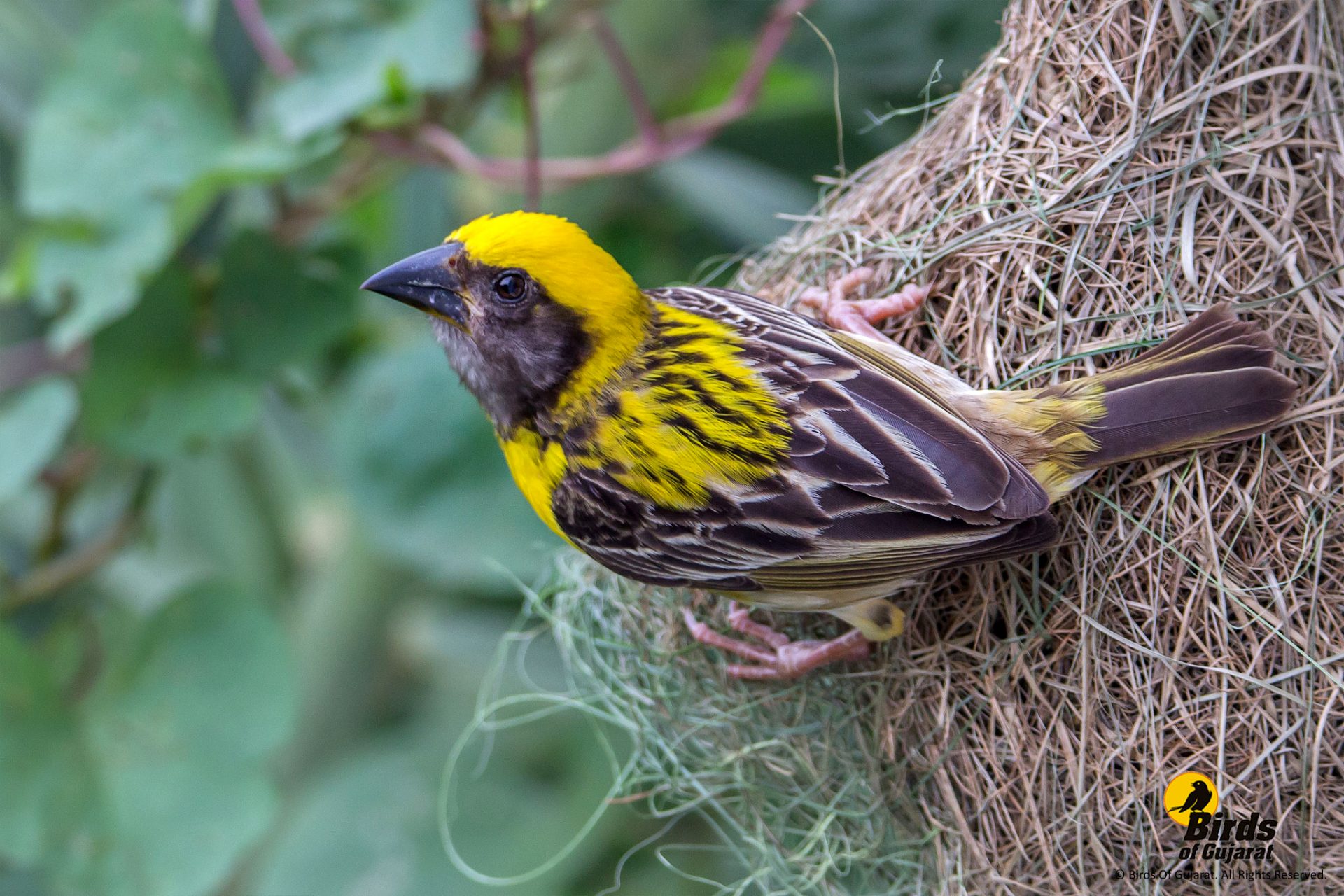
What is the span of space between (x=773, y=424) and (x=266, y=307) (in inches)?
62.3

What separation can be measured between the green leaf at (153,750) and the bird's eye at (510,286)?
143 cm

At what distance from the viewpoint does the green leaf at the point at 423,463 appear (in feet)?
8.78

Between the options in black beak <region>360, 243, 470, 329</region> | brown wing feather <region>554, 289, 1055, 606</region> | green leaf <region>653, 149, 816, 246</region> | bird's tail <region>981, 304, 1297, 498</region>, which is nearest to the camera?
bird's tail <region>981, 304, 1297, 498</region>

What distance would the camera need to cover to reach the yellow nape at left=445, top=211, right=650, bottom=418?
164cm

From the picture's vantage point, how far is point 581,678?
7.36 feet

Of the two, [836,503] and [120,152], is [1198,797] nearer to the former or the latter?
[836,503]

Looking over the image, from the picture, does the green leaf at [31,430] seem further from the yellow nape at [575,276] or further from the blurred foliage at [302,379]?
the yellow nape at [575,276]

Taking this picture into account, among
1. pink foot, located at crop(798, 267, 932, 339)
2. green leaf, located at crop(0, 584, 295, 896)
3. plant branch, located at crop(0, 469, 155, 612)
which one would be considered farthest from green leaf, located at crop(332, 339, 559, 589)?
pink foot, located at crop(798, 267, 932, 339)

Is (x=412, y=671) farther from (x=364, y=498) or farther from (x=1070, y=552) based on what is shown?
(x=1070, y=552)

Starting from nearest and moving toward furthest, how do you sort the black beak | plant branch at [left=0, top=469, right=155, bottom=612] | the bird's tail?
the bird's tail
the black beak
plant branch at [left=0, top=469, right=155, bottom=612]

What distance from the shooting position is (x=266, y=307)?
261cm

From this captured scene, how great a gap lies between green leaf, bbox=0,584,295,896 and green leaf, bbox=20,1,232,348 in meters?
0.79

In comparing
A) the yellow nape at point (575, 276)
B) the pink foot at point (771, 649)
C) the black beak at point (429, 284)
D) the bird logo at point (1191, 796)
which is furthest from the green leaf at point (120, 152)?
the bird logo at point (1191, 796)

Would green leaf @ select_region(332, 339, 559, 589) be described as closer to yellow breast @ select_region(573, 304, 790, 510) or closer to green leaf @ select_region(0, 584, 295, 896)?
green leaf @ select_region(0, 584, 295, 896)
